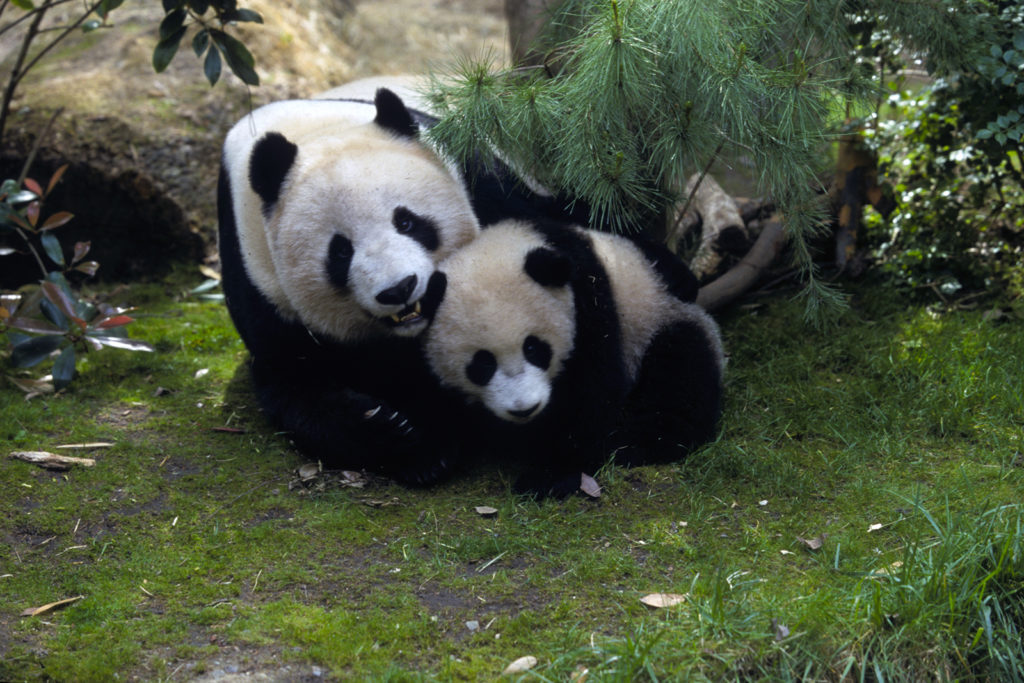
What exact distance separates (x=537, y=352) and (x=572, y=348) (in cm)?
18

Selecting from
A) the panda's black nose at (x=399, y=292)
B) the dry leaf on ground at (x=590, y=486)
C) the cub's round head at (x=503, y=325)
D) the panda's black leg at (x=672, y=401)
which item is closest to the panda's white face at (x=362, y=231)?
the panda's black nose at (x=399, y=292)

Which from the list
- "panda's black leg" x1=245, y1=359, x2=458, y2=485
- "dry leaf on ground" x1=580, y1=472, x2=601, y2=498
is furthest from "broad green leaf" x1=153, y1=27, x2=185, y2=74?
"dry leaf on ground" x1=580, y1=472, x2=601, y2=498

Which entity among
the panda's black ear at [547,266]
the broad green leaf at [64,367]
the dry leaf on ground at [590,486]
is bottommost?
the broad green leaf at [64,367]

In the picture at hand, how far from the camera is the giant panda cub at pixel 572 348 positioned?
3471 millimetres

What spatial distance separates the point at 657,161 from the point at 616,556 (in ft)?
5.33

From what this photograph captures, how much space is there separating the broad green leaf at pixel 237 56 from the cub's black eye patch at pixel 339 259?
149 centimetres

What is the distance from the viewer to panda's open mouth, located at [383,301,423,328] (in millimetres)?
3500

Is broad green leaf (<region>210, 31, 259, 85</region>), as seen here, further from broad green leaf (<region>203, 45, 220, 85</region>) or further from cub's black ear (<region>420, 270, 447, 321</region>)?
cub's black ear (<region>420, 270, 447, 321</region>)

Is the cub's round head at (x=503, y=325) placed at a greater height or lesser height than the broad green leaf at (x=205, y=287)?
greater

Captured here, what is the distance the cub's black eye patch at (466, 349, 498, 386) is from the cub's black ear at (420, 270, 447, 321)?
0.26 metres

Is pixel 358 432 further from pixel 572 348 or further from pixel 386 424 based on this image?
pixel 572 348

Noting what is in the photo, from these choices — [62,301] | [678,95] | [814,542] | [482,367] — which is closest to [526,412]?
[482,367]

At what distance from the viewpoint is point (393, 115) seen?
3.87m

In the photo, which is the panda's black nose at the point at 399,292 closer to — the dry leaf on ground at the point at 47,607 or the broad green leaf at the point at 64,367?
the dry leaf on ground at the point at 47,607
